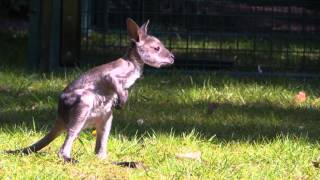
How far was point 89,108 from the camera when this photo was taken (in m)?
3.73

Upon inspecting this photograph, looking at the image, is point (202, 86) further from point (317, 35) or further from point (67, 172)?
point (67, 172)

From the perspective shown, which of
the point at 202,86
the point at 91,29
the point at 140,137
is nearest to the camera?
the point at 140,137

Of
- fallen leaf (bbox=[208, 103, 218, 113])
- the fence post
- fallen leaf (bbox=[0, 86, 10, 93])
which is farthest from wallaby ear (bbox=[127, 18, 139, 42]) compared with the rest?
the fence post

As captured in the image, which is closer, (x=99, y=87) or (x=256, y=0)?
(x=99, y=87)

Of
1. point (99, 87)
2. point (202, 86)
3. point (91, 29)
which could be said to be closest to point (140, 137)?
point (99, 87)

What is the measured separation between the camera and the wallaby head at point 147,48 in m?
3.85

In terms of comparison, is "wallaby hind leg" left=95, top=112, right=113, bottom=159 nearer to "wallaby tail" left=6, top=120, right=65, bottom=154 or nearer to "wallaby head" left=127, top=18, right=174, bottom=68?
"wallaby tail" left=6, top=120, right=65, bottom=154

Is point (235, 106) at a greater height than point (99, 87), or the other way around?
point (99, 87)

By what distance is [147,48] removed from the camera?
12.7ft

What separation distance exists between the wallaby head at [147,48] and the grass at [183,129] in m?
0.52

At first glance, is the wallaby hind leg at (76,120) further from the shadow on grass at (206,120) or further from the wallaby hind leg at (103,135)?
the shadow on grass at (206,120)

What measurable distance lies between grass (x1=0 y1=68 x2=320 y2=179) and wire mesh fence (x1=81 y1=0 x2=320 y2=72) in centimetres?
49

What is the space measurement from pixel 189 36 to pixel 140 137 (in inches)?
114

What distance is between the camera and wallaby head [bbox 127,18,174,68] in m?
3.85
